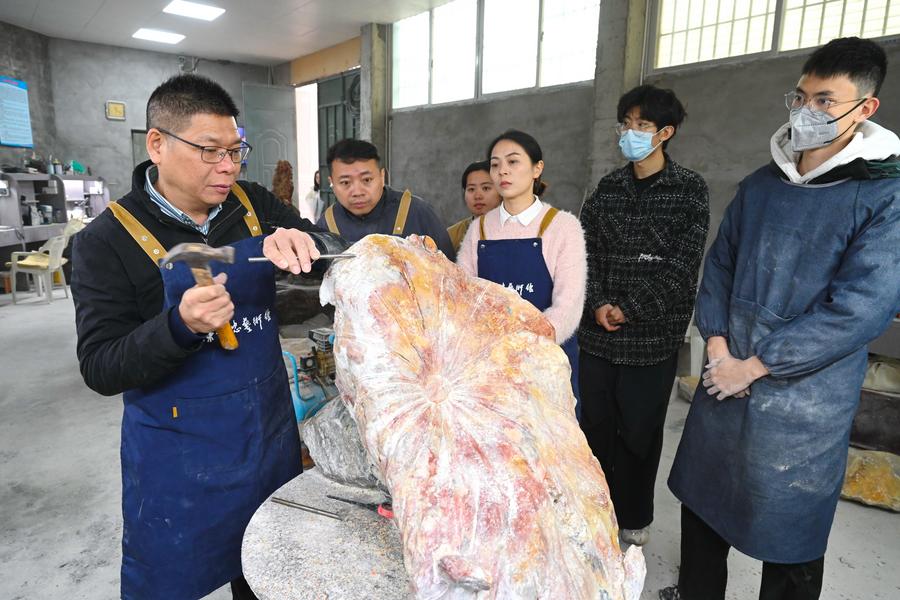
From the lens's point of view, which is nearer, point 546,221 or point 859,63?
point 859,63

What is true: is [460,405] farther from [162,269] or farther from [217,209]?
[217,209]

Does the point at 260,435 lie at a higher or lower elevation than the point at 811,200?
lower

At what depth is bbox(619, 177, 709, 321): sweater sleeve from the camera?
199cm

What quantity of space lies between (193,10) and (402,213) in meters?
7.06

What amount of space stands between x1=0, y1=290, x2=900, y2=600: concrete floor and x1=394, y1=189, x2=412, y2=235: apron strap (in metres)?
1.64

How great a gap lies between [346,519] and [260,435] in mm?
333

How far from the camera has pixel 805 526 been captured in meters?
1.52

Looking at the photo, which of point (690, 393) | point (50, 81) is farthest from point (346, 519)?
point (50, 81)

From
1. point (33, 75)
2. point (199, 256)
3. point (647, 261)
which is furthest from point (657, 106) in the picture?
point (33, 75)

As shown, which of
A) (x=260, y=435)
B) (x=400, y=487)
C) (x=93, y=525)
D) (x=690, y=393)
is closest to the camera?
(x=400, y=487)

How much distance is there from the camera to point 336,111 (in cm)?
959

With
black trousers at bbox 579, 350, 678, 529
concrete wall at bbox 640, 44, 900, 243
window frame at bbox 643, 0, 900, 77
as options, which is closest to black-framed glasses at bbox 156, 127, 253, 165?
black trousers at bbox 579, 350, 678, 529

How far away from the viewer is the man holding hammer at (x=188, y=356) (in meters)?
1.20

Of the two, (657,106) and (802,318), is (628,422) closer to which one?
(802,318)
